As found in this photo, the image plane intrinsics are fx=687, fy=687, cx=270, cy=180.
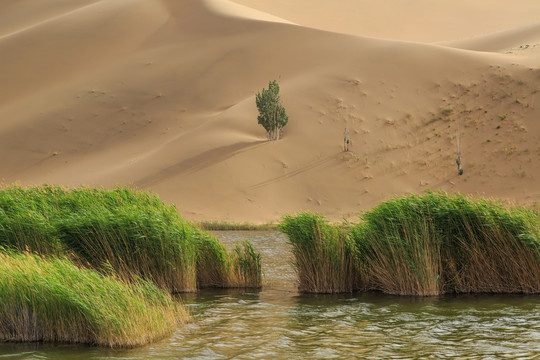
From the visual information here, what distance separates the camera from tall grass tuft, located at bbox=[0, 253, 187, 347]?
33.2ft

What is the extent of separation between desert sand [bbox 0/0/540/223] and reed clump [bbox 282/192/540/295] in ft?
84.9

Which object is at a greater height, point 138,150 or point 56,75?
point 56,75

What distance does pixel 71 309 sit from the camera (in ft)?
33.6

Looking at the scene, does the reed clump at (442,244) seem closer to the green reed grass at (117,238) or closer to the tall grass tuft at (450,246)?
the tall grass tuft at (450,246)

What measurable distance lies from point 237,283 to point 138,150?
44.5 m

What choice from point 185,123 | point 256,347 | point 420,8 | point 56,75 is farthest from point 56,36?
point 256,347

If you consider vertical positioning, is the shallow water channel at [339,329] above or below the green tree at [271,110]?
below

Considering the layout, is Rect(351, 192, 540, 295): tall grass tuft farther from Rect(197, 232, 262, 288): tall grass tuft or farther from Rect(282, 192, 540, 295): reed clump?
Rect(197, 232, 262, 288): tall grass tuft

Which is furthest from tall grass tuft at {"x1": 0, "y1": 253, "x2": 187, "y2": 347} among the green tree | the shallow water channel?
the green tree

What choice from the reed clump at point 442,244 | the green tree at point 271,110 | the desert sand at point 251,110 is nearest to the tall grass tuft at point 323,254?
the reed clump at point 442,244

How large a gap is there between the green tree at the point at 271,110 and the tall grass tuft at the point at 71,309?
130 ft

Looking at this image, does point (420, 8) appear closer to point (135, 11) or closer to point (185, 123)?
point (135, 11)

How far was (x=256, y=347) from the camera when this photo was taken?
10.6 meters

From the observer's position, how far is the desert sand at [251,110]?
4870cm
